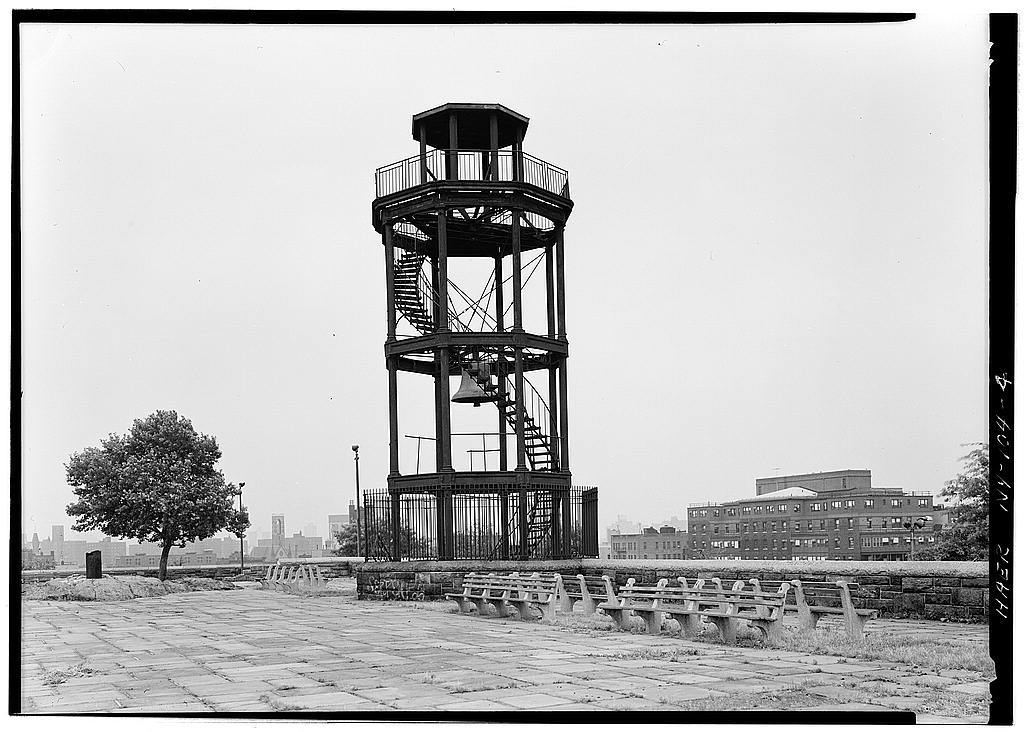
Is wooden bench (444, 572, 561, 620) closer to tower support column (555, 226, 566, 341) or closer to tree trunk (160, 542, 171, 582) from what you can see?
tower support column (555, 226, 566, 341)

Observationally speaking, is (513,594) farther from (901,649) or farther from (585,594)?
(901,649)

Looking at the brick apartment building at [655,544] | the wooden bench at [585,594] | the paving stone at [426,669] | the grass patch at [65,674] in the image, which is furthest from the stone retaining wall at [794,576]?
the brick apartment building at [655,544]

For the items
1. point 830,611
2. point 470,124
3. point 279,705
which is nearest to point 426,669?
point 279,705

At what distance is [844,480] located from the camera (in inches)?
3179

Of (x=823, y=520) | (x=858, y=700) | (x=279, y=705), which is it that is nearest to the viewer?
(x=858, y=700)

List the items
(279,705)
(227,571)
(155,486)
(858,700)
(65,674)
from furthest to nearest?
1. (227,571)
2. (155,486)
3. (65,674)
4. (279,705)
5. (858,700)

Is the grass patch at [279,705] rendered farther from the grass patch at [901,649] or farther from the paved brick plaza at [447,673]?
the grass patch at [901,649]

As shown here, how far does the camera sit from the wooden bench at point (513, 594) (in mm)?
17266

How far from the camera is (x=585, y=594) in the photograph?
Answer: 54.7 ft

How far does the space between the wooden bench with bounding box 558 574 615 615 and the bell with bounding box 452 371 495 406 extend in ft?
16.2

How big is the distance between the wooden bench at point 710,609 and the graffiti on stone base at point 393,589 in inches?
297

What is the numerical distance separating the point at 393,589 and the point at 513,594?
455 centimetres

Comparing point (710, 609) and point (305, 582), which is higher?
point (710, 609)

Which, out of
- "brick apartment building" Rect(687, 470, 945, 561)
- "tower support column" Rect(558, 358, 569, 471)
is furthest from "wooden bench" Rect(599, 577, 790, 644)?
"brick apartment building" Rect(687, 470, 945, 561)
